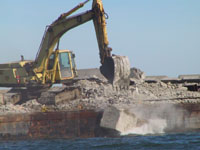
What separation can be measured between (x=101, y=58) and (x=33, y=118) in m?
4.48

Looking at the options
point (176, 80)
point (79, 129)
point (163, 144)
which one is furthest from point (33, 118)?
point (176, 80)

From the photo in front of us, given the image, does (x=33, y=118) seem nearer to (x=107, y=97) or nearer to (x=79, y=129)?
(x=79, y=129)

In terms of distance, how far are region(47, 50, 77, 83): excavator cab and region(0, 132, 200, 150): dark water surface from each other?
463 cm

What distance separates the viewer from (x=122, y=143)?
15.4 meters

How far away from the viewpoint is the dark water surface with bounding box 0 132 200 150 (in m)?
14.7

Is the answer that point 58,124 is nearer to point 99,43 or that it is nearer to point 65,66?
point 65,66

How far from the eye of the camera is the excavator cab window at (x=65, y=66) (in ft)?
71.6

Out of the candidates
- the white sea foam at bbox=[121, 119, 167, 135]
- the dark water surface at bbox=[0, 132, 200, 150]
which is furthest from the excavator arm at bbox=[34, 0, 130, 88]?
the dark water surface at bbox=[0, 132, 200, 150]

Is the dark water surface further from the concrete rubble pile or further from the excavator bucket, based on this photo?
the excavator bucket

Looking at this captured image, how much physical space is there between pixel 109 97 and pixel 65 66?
3.25 m

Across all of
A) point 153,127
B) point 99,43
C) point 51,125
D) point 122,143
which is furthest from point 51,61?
point 122,143

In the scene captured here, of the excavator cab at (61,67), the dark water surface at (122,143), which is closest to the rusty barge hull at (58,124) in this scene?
the dark water surface at (122,143)

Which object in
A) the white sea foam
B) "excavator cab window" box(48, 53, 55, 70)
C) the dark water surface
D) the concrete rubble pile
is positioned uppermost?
"excavator cab window" box(48, 53, 55, 70)

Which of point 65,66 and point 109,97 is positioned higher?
point 65,66
